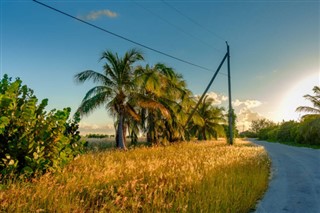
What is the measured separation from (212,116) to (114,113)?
2791 cm

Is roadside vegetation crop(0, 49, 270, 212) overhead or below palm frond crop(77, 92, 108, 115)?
below

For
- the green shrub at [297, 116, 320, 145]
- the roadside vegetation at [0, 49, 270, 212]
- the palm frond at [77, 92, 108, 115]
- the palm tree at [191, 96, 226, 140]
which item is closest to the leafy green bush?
the roadside vegetation at [0, 49, 270, 212]

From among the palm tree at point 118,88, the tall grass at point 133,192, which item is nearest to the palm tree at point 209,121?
the palm tree at point 118,88

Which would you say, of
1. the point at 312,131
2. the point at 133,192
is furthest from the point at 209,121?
the point at 133,192

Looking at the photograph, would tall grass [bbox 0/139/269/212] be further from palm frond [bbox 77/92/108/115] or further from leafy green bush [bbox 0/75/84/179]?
palm frond [bbox 77/92/108/115]

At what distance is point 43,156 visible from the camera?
22.1 ft

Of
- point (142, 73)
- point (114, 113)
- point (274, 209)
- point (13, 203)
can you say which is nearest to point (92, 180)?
point (13, 203)

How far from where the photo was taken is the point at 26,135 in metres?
6.54

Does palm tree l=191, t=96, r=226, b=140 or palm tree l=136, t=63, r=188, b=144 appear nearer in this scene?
palm tree l=136, t=63, r=188, b=144

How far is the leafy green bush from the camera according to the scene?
20.6ft

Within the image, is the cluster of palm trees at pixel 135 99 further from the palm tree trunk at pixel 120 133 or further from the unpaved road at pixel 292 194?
the unpaved road at pixel 292 194

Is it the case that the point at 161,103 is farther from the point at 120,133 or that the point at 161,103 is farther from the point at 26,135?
the point at 26,135

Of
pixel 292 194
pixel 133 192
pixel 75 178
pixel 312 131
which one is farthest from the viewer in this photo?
pixel 312 131

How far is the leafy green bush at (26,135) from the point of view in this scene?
6.29 meters
